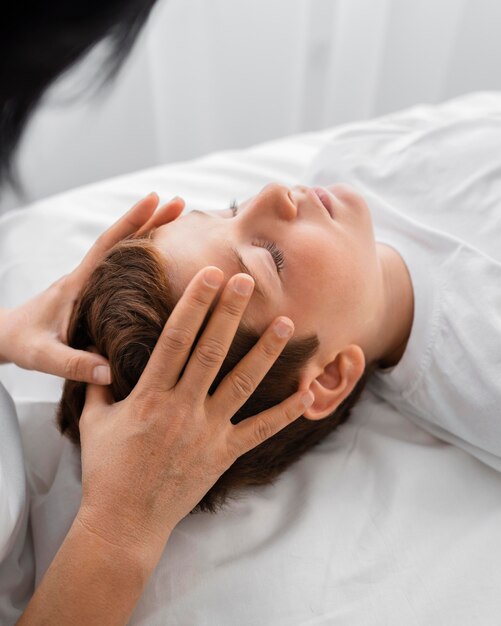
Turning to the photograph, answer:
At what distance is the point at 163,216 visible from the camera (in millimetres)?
988

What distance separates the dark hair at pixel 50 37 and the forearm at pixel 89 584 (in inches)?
22.0

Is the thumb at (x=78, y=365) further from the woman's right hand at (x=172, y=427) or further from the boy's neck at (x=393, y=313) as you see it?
the boy's neck at (x=393, y=313)

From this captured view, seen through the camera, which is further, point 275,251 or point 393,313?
point 393,313

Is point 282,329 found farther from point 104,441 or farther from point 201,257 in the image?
point 104,441

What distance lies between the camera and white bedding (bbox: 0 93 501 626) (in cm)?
83

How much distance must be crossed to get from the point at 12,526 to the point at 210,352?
360 millimetres

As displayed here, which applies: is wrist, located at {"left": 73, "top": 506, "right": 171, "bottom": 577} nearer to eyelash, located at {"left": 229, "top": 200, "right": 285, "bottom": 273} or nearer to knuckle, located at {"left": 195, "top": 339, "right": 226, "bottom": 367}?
knuckle, located at {"left": 195, "top": 339, "right": 226, "bottom": 367}

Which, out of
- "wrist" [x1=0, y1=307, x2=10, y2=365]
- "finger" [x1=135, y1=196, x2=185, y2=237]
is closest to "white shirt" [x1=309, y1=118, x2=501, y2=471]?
"finger" [x1=135, y1=196, x2=185, y2=237]

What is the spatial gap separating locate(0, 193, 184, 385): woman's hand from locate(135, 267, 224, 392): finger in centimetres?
11

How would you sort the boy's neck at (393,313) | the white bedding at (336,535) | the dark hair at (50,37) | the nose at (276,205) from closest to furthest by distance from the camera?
the dark hair at (50,37) < the white bedding at (336,535) < the nose at (276,205) < the boy's neck at (393,313)

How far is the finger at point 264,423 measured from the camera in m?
0.84

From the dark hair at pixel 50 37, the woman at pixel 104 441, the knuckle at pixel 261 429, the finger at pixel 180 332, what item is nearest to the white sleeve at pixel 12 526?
the woman at pixel 104 441

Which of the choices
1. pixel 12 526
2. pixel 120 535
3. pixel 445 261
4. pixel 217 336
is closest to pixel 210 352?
pixel 217 336

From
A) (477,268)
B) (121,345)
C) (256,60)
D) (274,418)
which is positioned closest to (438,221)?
(477,268)
